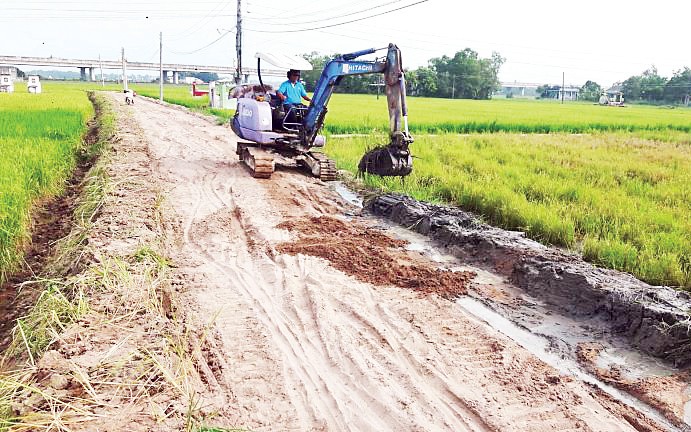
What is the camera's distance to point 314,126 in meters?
10.2

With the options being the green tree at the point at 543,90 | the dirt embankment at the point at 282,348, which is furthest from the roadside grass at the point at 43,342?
the green tree at the point at 543,90

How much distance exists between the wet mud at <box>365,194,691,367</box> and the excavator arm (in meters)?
1.22

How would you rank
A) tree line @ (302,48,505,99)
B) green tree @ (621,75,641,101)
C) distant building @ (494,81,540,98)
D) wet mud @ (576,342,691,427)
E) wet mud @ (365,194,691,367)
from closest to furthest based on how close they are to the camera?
wet mud @ (576,342,691,427)
wet mud @ (365,194,691,367)
tree line @ (302,48,505,99)
green tree @ (621,75,641,101)
distant building @ (494,81,540,98)

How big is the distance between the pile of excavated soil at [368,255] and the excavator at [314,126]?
1.56 meters

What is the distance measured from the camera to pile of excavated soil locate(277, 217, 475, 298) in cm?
540

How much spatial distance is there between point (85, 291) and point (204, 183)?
5461 millimetres

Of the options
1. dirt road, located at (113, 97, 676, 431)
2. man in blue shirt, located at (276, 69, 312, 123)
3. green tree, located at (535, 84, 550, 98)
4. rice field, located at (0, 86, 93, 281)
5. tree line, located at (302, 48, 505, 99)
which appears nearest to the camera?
dirt road, located at (113, 97, 676, 431)

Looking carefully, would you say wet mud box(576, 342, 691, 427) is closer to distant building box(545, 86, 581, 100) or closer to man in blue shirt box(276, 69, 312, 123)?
man in blue shirt box(276, 69, 312, 123)

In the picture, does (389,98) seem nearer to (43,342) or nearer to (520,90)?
(43,342)

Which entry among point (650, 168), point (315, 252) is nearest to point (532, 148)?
point (650, 168)

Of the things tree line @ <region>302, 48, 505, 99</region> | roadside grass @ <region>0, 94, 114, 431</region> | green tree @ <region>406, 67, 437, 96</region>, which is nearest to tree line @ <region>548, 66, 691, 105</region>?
tree line @ <region>302, 48, 505, 99</region>

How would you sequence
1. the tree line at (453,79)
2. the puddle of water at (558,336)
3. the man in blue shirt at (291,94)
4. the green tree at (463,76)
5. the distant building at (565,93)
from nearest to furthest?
the puddle of water at (558,336) → the man in blue shirt at (291,94) → the tree line at (453,79) → the green tree at (463,76) → the distant building at (565,93)

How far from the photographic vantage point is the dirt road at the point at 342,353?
3291 millimetres

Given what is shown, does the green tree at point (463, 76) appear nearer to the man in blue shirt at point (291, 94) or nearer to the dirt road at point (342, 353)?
the man in blue shirt at point (291, 94)
